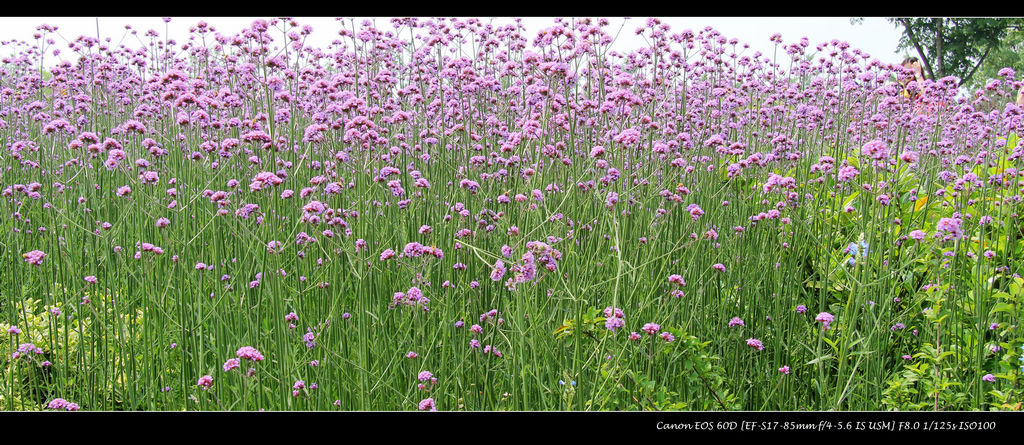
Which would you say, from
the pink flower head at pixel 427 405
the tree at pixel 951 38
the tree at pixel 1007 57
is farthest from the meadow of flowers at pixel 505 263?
the tree at pixel 1007 57

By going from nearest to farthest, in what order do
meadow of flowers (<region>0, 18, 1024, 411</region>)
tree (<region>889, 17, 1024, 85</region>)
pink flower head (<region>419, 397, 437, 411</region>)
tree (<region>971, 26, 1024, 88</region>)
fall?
pink flower head (<region>419, 397, 437, 411</region>) < meadow of flowers (<region>0, 18, 1024, 411</region>) < tree (<region>889, 17, 1024, 85</region>) < tree (<region>971, 26, 1024, 88</region>)

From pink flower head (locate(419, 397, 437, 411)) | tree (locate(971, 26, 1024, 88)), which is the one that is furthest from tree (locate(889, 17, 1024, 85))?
pink flower head (locate(419, 397, 437, 411))

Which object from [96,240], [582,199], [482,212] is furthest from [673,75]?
[96,240]

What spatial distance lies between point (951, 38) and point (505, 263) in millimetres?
6499

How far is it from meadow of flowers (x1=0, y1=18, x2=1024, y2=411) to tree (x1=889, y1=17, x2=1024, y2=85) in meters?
0.74

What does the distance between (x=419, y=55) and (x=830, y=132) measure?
3110mm

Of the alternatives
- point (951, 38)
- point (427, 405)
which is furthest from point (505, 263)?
point (951, 38)

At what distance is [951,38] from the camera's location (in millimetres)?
7418

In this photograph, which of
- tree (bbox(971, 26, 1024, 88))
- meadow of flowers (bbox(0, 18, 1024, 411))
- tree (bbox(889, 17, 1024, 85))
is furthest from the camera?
tree (bbox(971, 26, 1024, 88))

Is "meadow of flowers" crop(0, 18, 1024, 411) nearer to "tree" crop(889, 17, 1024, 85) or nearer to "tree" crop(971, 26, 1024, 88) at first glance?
"tree" crop(889, 17, 1024, 85)

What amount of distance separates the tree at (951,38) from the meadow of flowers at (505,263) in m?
0.74

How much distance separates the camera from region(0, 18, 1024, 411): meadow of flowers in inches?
108

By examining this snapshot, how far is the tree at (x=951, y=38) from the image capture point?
5.49 metres

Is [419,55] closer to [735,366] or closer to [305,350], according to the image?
[305,350]
